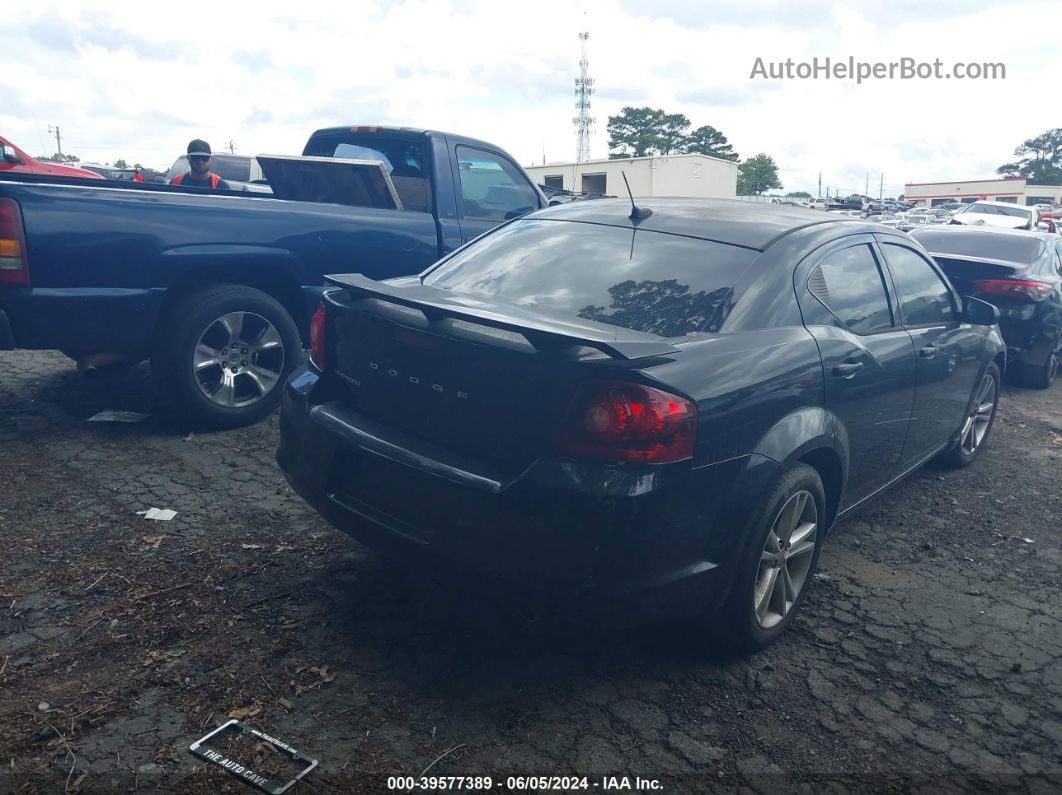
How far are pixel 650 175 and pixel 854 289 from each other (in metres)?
37.7

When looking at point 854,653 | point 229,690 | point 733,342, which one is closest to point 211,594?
point 229,690

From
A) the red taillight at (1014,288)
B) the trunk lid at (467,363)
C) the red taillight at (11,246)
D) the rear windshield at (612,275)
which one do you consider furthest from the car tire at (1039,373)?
the red taillight at (11,246)

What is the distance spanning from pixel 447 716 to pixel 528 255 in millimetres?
1958

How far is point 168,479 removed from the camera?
191 inches

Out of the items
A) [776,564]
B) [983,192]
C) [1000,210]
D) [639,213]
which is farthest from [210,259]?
[983,192]

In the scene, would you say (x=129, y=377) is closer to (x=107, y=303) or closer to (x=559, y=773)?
(x=107, y=303)

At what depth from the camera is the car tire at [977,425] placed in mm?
5641

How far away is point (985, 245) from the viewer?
903cm

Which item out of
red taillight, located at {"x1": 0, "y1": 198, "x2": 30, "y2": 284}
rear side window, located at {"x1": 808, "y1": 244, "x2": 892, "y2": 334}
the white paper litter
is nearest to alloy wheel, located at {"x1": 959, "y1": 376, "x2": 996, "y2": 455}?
rear side window, located at {"x1": 808, "y1": 244, "x2": 892, "y2": 334}

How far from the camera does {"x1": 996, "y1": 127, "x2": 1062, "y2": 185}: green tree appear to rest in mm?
119125

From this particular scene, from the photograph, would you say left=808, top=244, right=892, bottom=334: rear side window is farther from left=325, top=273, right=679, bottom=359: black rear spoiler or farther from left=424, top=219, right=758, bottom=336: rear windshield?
left=325, top=273, right=679, bottom=359: black rear spoiler

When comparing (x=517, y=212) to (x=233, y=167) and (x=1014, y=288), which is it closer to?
(x=1014, y=288)

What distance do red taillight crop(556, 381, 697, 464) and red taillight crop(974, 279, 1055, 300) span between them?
21.6 ft

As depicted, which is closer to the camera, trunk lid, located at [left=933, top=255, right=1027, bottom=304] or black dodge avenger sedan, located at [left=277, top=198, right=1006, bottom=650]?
black dodge avenger sedan, located at [left=277, top=198, right=1006, bottom=650]
